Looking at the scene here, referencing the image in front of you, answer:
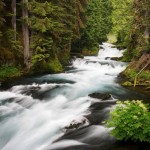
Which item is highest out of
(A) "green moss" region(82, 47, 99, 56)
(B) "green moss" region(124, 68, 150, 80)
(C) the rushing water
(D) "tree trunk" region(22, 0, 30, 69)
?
(D) "tree trunk" region(22, 0, 30, 69)

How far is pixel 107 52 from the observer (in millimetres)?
45062

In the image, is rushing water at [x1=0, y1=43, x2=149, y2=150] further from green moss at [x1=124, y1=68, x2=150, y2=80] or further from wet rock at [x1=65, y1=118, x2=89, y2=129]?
green moss at [x1=124, y1=68, x2=150, y2=80]

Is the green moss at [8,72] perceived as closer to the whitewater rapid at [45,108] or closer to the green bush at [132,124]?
the whitewater rapid at [45,108]

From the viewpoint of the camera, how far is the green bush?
10.5 m

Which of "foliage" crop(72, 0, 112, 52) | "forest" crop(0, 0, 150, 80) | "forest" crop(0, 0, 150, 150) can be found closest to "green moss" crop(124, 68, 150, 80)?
"forest" crop(0, 0, 150, 150)

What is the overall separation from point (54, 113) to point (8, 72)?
377 inches

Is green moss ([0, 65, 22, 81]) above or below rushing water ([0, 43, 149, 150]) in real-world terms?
above

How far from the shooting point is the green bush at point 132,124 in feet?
34.3

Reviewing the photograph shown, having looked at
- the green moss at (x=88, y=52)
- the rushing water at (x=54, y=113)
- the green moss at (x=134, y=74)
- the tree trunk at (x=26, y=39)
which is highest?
the tree trunk at (x=26, y=39)

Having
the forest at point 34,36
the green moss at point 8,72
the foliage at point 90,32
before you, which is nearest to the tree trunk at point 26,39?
the forest at point 34,36

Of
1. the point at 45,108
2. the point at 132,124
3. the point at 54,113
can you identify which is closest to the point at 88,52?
the point at 45,108

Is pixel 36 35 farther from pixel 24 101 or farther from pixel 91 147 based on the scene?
pixel 91 147

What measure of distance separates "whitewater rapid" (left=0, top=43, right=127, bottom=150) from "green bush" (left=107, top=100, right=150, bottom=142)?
1.55 m

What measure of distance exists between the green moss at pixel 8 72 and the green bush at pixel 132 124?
13.5 metres
